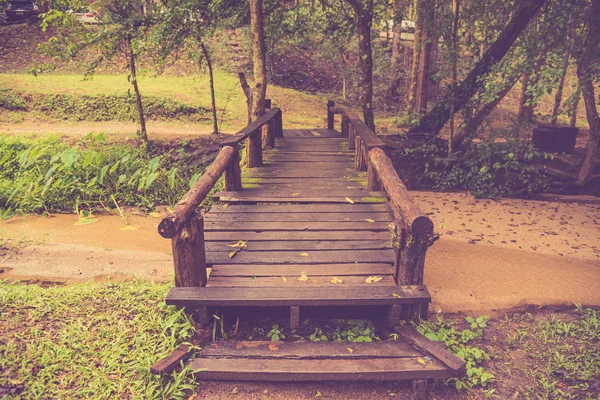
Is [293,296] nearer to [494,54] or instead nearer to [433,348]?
[433,348]

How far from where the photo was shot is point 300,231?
18.1 ft

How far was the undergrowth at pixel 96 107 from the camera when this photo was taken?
14.7 meters

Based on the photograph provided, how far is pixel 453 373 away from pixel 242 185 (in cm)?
434

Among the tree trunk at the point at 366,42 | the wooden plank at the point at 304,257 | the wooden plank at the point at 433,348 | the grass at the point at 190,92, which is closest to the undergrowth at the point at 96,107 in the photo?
the grass at the point at 190,92

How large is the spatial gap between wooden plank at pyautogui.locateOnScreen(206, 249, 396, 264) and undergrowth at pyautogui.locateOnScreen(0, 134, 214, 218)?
436cm

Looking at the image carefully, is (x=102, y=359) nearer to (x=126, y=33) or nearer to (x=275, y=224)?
(x=275, y=224)

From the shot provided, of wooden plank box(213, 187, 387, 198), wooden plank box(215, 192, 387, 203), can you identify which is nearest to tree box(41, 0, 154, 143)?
wooden plank box(213, 187, 387, 198)

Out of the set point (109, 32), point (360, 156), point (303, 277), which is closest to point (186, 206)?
point (303, 277)

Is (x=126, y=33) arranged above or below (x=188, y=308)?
above

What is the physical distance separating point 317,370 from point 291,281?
3.30ft

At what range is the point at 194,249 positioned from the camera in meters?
4.11

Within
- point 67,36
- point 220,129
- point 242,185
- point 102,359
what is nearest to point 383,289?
point 102,359

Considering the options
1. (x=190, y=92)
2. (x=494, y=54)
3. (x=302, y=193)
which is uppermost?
(x=494, y=54)

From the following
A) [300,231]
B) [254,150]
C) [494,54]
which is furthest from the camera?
[494,54]
